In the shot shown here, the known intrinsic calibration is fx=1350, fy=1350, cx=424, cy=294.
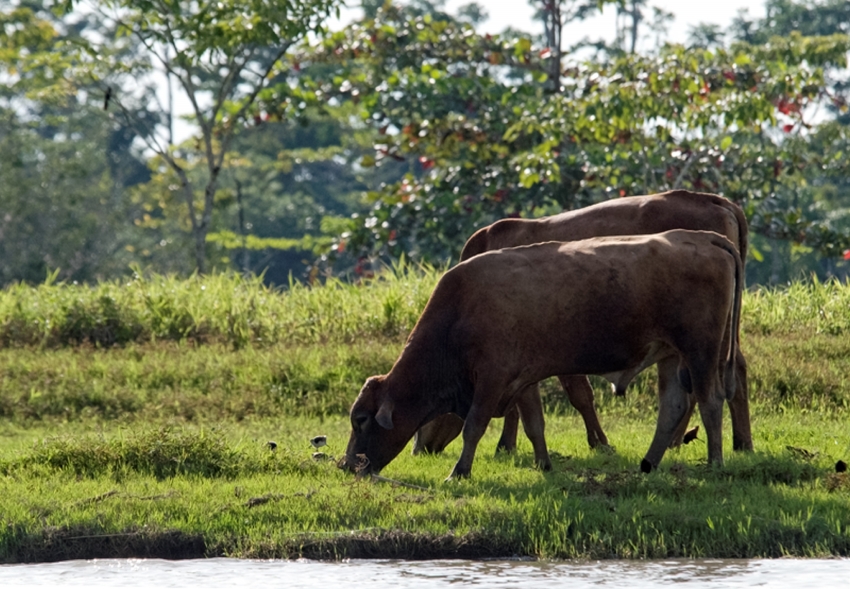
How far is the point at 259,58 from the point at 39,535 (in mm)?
41884

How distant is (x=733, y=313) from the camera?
8336 mm

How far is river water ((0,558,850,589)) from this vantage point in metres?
6.03

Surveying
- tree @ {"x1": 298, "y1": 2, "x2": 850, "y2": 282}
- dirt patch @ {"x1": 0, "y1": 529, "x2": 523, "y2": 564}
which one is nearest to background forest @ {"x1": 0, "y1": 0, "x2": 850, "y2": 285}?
tree @ {"x1": 298, "y1": 2, "x2": 850, "y2": 282}

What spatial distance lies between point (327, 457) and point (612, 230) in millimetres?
2505

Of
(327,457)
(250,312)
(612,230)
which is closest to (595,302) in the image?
(612,230)

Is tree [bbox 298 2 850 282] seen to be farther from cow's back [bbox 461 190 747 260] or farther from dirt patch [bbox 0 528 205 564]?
dirt patch [bbox 0 528 205 564]

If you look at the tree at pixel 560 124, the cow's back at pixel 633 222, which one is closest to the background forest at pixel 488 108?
the tree at pixel 560 124

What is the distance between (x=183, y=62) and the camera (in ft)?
58.5

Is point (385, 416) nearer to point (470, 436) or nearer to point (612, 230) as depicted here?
point (470, 436)

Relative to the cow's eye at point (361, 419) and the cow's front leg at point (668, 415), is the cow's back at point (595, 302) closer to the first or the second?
the cow's front leg at point (668, 415)

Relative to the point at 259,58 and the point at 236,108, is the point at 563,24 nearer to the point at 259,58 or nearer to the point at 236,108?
the point at 236,108

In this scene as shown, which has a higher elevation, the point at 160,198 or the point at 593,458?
the point at 160,198

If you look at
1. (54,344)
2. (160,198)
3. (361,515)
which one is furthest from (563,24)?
(160,198)

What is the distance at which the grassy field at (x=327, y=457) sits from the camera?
6.75m
